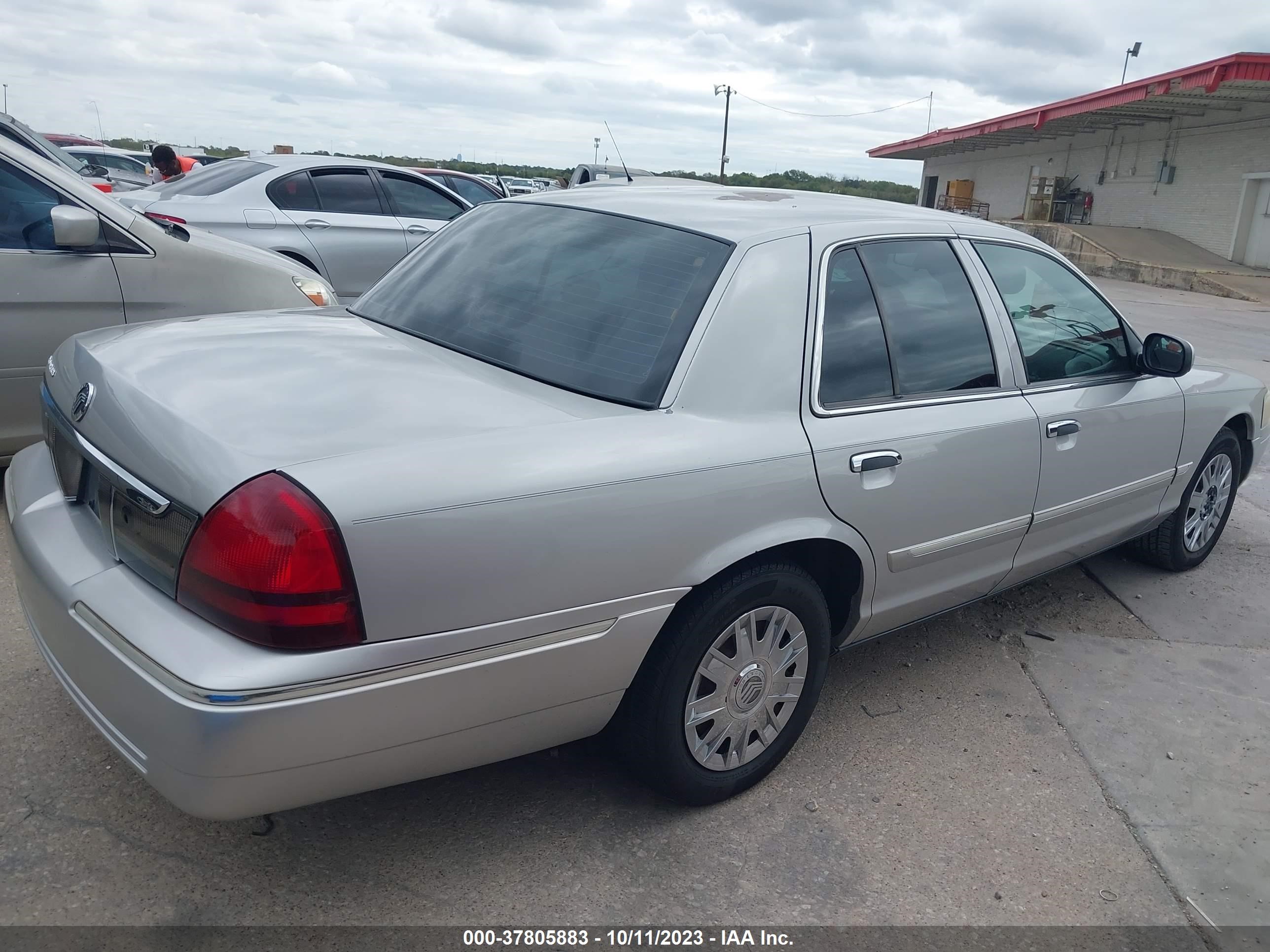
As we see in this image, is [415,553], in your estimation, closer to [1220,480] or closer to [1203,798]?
[1203,798]

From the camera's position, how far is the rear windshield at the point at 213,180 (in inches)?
331

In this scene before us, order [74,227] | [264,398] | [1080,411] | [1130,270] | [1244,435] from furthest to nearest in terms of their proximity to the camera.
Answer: [1130,270] < [1244,435] < [74,227] < [1080,411] < [264,398]

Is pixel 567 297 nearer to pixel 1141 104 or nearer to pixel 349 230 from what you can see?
pixel 349 230

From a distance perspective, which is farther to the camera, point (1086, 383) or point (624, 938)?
point (1086, 383)

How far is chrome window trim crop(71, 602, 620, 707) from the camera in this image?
6.22 ft

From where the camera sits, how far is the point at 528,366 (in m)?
2.66

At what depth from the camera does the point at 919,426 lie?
3.01 metres

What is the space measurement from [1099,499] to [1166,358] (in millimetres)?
629

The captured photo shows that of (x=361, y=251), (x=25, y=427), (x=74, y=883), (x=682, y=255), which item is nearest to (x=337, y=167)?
(x=361, y=251)

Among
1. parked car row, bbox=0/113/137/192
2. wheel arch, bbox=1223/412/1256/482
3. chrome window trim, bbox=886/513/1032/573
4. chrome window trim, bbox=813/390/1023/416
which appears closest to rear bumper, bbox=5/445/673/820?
chrome window trim, bbox=813/390/1023/416

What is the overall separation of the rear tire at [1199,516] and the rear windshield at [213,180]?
732 cm

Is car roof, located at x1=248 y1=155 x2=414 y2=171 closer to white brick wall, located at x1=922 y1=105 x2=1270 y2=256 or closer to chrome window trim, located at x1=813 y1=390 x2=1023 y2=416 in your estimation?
chrome window trim, located at x1=813 y1=390 x2=1023 y2=416

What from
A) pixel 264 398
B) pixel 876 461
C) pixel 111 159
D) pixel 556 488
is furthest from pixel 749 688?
pixel 111 159

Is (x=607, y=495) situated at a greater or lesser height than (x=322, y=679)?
greater
